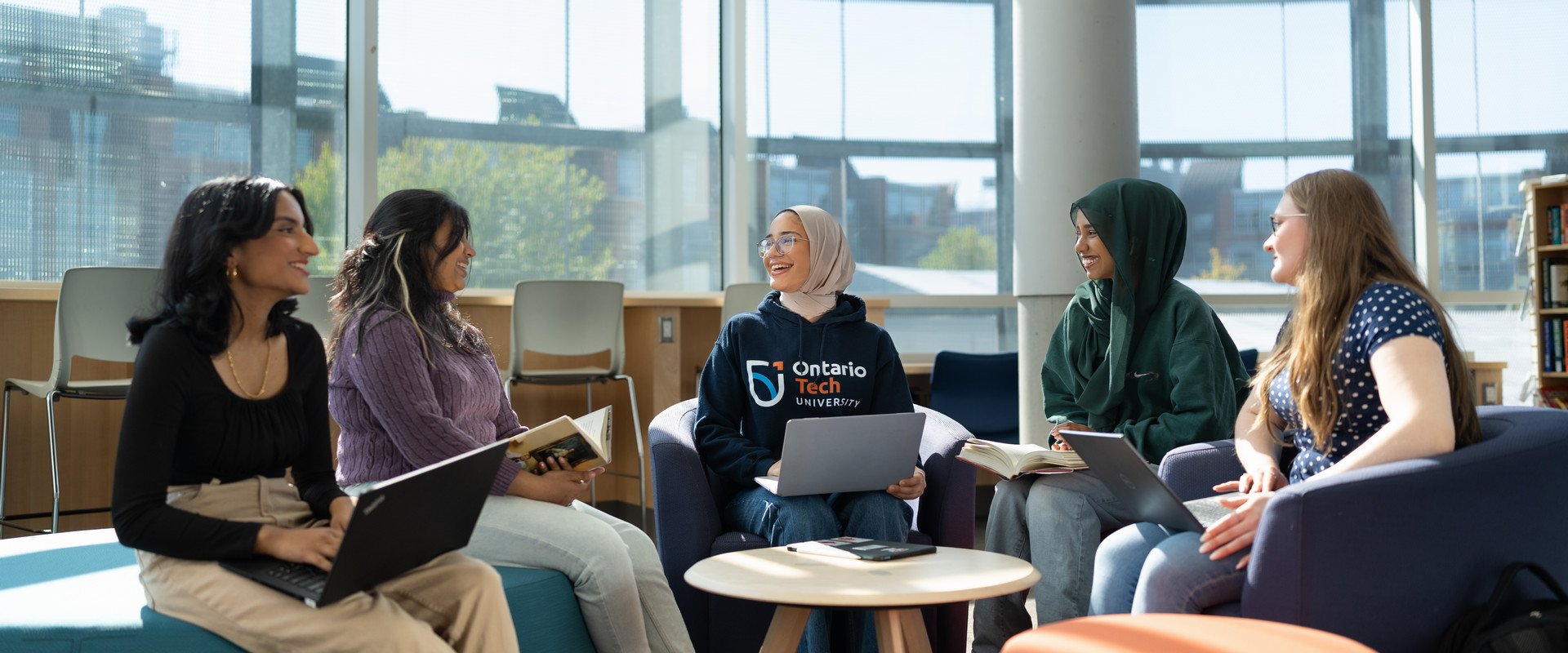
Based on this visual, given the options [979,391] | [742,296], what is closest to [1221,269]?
[979,391]

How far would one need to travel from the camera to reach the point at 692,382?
16.3 feet

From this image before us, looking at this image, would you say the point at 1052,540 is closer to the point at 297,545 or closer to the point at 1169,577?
the point at 1169,577

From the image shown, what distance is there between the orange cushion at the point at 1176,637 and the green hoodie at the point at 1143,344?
3.48 ft

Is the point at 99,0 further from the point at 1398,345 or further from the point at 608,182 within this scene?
the point at 1398,345

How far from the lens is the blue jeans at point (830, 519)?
2072 mm

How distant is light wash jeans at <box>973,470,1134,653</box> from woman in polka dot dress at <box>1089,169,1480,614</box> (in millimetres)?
346

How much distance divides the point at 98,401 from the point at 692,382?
235 centimetres

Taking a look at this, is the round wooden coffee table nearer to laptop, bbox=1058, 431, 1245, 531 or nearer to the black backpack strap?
laptop, bbox=1058, 431, 1245, 531

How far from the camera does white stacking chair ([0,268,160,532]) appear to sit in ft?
10.7

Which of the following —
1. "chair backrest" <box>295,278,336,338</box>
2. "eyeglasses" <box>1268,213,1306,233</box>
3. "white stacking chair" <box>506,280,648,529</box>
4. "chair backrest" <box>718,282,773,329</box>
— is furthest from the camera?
"chair backrest" <box>718,282,773,329</box>

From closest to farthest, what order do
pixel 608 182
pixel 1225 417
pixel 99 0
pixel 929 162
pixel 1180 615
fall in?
pixel 1180 615 → pixel 1225 417 → pixel 99 0 → pixel 608 182 → pixel 929 162

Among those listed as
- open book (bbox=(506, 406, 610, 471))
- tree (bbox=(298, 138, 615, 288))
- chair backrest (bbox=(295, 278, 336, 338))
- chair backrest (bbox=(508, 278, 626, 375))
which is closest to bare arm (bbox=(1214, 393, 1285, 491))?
open book (bbox=(506, 406, 610, 471))

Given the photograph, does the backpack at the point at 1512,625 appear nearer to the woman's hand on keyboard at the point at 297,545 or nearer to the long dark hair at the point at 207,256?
the woman's hand on keyboard at the point at 297,545

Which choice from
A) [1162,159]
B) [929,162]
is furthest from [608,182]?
[1162,159]
